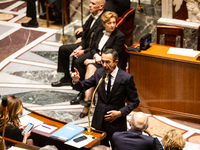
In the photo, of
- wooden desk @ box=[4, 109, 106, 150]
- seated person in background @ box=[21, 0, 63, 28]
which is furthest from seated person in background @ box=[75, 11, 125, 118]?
seated person in background @ box=[21, 0, 63, 28]

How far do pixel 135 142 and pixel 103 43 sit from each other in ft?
7.42

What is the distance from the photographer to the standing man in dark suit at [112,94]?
11.4 ft

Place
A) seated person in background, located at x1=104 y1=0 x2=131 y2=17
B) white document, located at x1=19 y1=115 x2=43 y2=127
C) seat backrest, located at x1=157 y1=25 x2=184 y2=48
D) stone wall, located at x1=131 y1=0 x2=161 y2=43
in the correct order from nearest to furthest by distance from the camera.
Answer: white document, located at x1=19 y1=115 x2=43 y2=127 → seat backrest, located at x1=157 y1=25 x2=184 y2=48 → seated person in background, located at x1=104 y1=0 x2=131 y2=17 → stone wall, located at x1=131 y1=0 x2=161 y2=43

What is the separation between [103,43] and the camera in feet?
16.2

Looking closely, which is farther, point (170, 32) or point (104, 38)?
point (170, 32)

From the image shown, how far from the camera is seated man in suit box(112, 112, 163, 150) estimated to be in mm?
2926

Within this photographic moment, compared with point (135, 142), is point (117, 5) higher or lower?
higher

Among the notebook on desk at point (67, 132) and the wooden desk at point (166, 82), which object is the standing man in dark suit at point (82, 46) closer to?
the wooden desk at point (166, 82)

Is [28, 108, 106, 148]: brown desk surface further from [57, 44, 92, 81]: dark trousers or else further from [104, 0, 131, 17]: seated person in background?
[104, 0, 131, 17]: seated person in background

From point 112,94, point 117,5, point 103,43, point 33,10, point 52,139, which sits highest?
point 117,5

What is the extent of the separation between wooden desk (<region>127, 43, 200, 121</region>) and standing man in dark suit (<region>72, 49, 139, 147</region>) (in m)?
1.33

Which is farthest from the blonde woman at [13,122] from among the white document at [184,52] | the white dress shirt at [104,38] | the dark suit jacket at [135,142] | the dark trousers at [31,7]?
the dark trousers at [31,7]

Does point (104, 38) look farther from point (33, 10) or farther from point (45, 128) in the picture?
point (33, 10)

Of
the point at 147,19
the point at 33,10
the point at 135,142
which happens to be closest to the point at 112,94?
the point at 135,142
